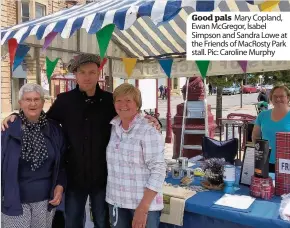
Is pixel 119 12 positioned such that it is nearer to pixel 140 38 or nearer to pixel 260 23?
pixel 260 23

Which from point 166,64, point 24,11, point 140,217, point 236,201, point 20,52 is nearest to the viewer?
point 140,217

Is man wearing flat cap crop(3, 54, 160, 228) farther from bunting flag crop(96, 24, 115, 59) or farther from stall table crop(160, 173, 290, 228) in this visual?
stall table crop(160, 173, 290, 228)

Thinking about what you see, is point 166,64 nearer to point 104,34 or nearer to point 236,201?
point 104,34

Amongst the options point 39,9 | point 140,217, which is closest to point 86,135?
point 140,217

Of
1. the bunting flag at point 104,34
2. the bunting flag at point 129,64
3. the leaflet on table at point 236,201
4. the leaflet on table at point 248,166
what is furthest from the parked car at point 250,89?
the leaflet on table at point 236,201

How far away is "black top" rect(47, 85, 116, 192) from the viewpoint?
7.39ft

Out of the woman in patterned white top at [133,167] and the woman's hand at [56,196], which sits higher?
the woman in patterned white top at [133,167]

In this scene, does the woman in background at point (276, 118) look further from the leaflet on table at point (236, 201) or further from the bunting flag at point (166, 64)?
the bunting flag at point (166, 64)

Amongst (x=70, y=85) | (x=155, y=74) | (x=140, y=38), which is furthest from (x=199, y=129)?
(x=70, y=85)

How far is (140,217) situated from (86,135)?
0.66 metres

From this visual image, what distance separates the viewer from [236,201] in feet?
7.55

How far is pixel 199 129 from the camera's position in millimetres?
6242

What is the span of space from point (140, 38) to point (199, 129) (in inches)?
83.7

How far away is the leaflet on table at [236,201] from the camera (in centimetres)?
222
